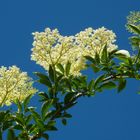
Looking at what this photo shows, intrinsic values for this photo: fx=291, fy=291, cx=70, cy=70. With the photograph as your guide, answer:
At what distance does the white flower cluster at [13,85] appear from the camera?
2.34 meters

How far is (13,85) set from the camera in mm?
2404

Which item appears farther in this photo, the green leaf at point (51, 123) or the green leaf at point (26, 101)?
the green leaf at point (26, 101)

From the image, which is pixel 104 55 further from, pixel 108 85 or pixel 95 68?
pixel 108 85

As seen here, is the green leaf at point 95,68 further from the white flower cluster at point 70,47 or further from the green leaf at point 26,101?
the green leaf at point 26,101

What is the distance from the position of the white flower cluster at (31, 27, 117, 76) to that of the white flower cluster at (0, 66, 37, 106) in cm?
20

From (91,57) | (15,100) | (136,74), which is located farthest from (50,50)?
(136,74)

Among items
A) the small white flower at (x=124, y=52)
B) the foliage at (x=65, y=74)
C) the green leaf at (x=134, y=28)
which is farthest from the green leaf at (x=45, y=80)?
the green leaf at (x=134, y=28)

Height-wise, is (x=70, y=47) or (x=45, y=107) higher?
(x=70, y=47)

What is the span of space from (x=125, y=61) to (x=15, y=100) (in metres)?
0.94

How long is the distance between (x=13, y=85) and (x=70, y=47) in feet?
1.86

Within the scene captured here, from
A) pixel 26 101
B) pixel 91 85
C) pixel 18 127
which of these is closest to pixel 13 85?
pixel 26 101

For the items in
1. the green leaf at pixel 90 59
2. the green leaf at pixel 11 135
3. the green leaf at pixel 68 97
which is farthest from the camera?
the green leaf at pixel 90 59

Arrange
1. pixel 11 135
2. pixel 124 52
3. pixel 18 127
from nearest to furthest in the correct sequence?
pixel 11 135, pixel 18 127, pixel 124 52

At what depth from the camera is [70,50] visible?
7.67 feet
